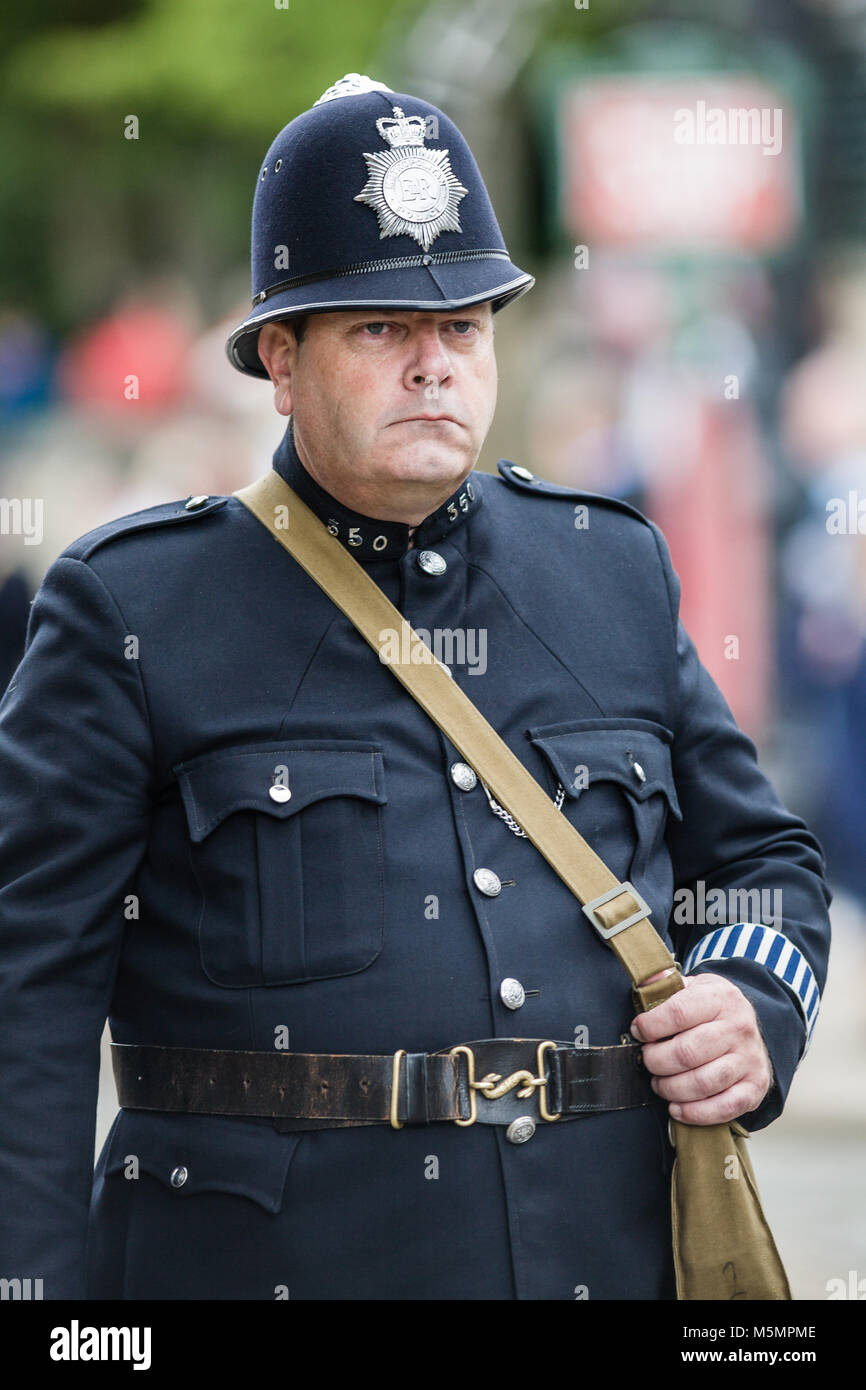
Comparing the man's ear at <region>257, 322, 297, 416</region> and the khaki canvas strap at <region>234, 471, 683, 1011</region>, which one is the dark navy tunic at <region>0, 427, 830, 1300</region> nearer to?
the khaki canvas strap at <region>234, 471, 683, 1011</region>

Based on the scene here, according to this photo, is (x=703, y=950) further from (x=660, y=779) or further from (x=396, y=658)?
(x=396, y=658)

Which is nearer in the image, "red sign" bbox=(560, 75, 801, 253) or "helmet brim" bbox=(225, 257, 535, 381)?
"helmet brim" bbox=(225, 257, 535, 381)

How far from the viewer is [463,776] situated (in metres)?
2.87

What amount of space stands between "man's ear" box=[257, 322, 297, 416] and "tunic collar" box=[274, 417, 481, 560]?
6 cm

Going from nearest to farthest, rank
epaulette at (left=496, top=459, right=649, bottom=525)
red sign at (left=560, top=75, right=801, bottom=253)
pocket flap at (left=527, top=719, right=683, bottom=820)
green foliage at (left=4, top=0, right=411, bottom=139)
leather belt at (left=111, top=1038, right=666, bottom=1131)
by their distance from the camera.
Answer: leather belt at (left=111, top=1038, right=666, bottom=1131) → pocket flap at (left=527, top=719, right=683, bottom=820) → epaulette at (left=496, top=459, right=649, bottom=525) → red sign at (left=560, top=75, right=801, bottom=253) → green foliage at (left=4, top=0, right=411, bottom=139)

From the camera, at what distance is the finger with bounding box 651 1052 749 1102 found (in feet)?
9.22

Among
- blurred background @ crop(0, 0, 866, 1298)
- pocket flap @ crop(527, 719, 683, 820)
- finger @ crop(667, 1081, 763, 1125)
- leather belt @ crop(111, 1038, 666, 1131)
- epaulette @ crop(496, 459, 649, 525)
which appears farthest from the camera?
blurred background @ crop(0, 0, 866, 1298)

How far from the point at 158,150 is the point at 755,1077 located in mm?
10893

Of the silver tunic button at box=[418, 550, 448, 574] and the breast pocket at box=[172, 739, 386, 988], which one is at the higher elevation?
the silver tunic button at box=[418, 550, 448, 574]

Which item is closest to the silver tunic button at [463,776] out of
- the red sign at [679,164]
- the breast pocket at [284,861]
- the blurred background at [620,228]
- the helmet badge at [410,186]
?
the breast pocket at [284,861]

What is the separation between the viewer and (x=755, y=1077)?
2863 mm

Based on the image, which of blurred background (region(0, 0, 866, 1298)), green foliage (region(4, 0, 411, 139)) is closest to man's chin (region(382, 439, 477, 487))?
blurred background (region(0, 0, 866, 1298))

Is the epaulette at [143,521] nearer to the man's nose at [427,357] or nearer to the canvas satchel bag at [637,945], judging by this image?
the canvas satchel bag at [637,945]

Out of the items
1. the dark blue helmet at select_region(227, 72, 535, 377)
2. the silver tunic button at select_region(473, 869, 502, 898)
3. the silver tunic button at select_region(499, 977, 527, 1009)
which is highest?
the dark blue helmet at select_region(227, 72, 535, 377)
